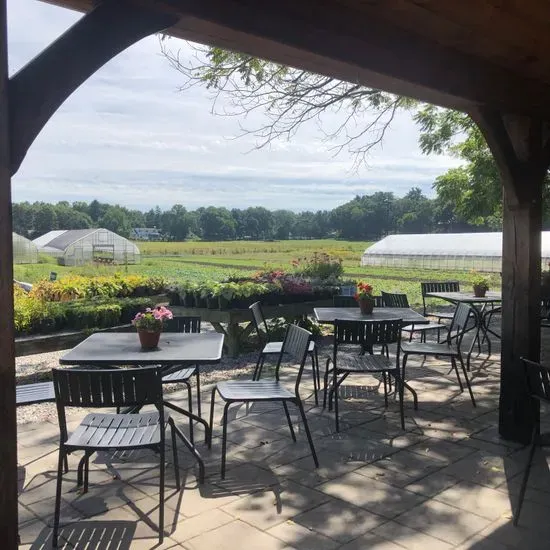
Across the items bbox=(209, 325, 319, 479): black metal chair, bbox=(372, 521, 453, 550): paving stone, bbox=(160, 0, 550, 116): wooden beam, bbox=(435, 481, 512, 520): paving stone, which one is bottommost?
bbox=(435, 481, 512, 520): paving stone

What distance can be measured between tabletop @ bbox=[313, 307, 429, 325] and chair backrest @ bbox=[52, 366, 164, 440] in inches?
88.3

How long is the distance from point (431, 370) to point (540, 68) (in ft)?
10.6

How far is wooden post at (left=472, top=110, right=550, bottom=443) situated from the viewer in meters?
3.46

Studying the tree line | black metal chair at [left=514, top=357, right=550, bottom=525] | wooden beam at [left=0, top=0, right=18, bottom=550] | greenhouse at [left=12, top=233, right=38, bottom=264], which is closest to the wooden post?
black metal chair at [left=514, top=357, right=550, bottom=525]

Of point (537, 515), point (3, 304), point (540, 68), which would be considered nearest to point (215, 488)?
point (537, 515)

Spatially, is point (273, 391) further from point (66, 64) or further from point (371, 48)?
point (66, 64)

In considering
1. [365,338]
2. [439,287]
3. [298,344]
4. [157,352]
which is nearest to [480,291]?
[439,287]

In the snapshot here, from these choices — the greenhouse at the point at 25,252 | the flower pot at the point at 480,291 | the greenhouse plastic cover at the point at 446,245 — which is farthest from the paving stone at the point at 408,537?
the greenhouse plastic cover at the point at 446,245

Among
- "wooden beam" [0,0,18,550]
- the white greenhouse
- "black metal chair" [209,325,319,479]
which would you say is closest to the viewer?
"wooden beam" [0,0,18,550]

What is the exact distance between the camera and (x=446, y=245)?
78.7 ft

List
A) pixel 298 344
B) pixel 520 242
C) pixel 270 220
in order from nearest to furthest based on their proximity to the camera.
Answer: pixel 520 242 → pixel 298 344 → pixel 270 220

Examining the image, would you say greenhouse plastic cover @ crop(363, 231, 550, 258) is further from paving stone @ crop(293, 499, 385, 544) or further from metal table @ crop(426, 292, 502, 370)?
paving stone @ crop(293, 499, 385, 544)

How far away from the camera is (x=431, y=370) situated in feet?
18.5

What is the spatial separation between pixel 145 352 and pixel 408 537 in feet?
5.60
